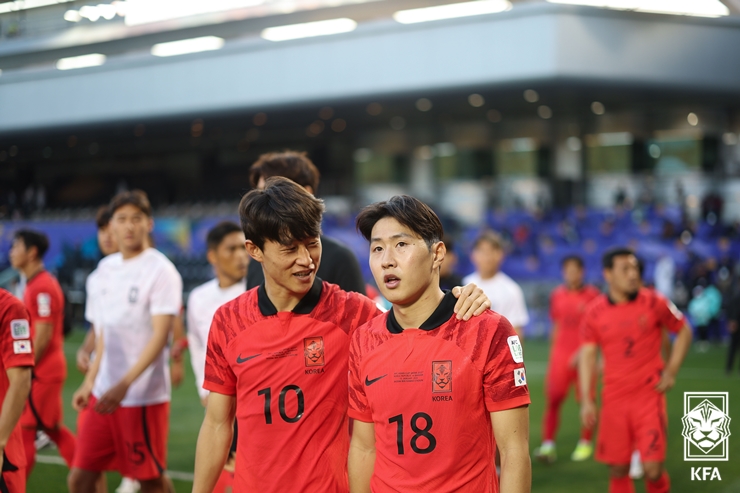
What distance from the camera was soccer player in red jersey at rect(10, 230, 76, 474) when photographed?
6.30m

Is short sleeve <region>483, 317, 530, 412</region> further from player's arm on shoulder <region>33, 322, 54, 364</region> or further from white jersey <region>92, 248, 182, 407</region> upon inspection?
player's arm on shoulder <region>33, 322, 54, 364</region>

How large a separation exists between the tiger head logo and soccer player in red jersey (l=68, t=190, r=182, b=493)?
409cm

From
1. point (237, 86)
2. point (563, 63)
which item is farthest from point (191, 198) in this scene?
point (563, 63)

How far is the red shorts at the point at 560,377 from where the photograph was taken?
8477 millimetres

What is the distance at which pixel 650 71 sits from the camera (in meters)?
23.8

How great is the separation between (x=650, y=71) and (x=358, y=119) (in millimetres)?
11108

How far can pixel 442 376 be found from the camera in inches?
Result: 106

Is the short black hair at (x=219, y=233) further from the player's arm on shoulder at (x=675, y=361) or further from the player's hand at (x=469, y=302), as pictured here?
the player's arm on shoulder at (x=675, y=361)

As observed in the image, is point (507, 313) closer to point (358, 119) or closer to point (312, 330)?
point (312, 330)

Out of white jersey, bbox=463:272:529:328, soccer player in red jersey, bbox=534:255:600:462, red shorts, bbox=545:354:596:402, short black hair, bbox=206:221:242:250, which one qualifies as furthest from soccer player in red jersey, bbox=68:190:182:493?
red shorts, bbox=545:354:596:402

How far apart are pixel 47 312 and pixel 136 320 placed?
1.51m

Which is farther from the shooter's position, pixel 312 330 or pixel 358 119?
pixel 358 119

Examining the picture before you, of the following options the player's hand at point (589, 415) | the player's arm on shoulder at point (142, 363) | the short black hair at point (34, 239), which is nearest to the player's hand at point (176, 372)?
the player's arm on shoulder at point (142, 363)

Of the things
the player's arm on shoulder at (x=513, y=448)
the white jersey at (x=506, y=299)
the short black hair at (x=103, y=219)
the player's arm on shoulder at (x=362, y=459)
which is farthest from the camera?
the white jersey at (x=506, y=299)
